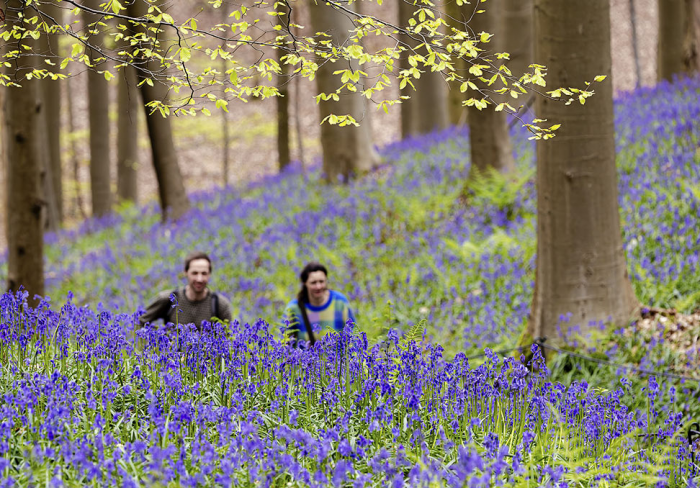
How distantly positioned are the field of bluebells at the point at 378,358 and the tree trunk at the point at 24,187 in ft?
4.67

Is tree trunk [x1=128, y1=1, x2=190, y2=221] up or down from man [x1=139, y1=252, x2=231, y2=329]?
up

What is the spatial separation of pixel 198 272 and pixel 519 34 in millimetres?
11150

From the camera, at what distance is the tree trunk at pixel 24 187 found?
7.09 m

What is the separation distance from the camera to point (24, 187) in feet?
23.5

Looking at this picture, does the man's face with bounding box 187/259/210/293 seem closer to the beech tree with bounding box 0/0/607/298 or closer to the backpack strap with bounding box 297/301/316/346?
the backpack strap with bounding box 297/301/316/346

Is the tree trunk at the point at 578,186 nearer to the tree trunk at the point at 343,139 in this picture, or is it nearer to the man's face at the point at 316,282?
the man's face at the point at 316,282

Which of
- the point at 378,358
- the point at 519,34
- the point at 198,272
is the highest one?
the point at 519,34

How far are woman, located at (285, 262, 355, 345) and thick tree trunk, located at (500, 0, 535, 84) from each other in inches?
388

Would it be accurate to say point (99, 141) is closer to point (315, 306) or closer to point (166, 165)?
point (166, 165)

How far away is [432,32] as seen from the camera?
3.55m

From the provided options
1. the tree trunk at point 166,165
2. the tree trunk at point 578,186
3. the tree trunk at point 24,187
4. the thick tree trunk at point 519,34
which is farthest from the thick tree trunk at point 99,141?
the tree trunk at point 578,186

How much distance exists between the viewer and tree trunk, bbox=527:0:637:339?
541cm

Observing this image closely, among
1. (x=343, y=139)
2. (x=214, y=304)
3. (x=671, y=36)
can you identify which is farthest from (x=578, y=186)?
(x=671, y=36)

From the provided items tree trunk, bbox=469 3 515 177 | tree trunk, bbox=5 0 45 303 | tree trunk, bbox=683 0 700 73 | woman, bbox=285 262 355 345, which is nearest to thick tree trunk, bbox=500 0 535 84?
tree trunk, bbox=683 0 700 73
